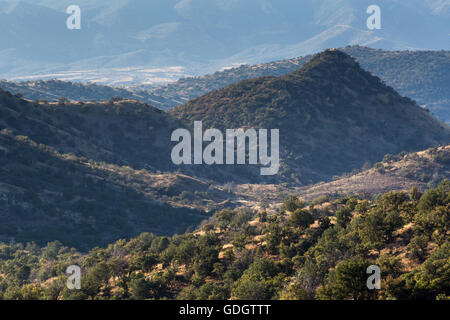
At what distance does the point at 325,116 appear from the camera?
12188 centimetres

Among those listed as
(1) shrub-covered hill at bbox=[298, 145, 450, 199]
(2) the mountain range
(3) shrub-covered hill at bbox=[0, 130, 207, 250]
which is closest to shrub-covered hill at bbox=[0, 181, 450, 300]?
(3) shrub-covered hill at bbox=[0, 130, 207, 250]

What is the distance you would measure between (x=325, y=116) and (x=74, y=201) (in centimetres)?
7434

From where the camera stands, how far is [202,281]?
28.6 m

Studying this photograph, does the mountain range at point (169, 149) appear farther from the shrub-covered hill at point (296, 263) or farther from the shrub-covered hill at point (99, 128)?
the shrub-covered hill at point (296, 263)

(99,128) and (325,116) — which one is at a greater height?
(325,116)

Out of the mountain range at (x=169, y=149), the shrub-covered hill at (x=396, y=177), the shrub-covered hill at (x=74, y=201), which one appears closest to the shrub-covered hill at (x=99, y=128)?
the mountain range at (x=169, y=149)

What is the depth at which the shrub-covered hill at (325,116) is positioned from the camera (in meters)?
112

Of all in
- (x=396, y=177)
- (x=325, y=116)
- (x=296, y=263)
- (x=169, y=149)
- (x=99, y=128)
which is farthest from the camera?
(x=325, y=116)

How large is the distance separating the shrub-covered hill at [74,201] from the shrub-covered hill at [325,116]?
38604 mm

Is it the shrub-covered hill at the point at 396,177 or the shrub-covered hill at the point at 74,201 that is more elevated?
the shrub-covered hill at the point at 396,177

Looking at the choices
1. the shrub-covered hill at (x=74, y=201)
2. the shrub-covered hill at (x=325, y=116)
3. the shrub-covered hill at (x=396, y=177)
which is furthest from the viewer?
the shrub-covered hill at (x=325, y=116)

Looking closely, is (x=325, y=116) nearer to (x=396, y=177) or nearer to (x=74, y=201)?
(x=396, y=177)

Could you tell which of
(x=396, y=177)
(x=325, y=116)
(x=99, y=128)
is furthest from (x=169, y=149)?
(x=325, y=116)

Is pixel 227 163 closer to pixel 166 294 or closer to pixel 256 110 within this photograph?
pixel 256 110
